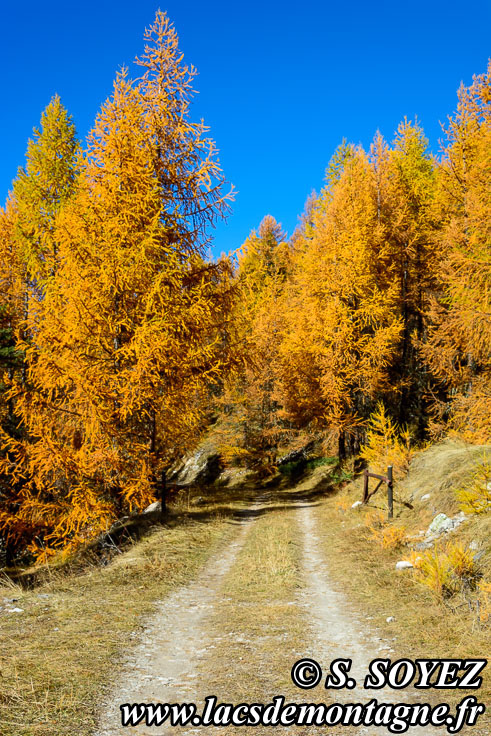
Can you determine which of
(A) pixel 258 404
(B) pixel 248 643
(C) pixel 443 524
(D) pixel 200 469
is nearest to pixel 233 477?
(D) pixel 200 469

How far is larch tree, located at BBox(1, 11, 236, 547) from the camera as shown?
10.6 metres

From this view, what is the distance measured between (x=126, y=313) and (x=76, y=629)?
22.4 feet

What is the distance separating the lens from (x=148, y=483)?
10.4 metres

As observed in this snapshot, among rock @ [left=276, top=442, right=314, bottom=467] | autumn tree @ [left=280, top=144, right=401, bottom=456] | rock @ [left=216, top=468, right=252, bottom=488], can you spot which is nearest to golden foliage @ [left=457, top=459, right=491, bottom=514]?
autumn tree @ [left=280, top=144, right=401, bottom=456]

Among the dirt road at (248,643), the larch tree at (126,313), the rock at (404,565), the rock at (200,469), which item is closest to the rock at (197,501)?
the larch tree at (126,313)

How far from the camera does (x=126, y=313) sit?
437 inches

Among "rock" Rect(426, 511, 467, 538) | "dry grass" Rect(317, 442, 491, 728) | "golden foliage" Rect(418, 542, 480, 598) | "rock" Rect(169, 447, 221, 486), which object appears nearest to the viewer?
"dry grass" Rect(317, 442, 491, 728)

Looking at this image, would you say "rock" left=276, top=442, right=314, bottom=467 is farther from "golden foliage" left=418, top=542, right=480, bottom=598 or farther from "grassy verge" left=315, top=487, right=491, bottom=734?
"golden foliage" left=418, top=542, right=480, bottom=598

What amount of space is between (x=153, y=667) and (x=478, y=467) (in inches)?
286

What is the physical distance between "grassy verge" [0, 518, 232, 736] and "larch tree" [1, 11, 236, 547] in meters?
1.49

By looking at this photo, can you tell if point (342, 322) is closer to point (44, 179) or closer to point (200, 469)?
point (44, 179)

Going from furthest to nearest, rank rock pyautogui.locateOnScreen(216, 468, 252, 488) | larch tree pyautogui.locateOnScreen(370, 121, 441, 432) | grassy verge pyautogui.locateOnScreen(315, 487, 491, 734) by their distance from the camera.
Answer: rock pyautogui.locateOnScreen(216, 468, 252, 488) < larch tree pyautogui.locateOnScreen(370, 121, 441, 432) < grassy verge pyautogui.locateOnScreen(315, 487, 491, 734)

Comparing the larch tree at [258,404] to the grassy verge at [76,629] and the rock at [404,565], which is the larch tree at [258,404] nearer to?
the grassy verge at [76,629]

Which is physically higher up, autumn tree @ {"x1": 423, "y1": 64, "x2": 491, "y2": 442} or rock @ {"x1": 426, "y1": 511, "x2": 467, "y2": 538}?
autumn tree @ {"x1": 423, "y1": 64, "x2": 491, "y2": 442}
